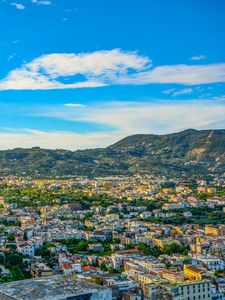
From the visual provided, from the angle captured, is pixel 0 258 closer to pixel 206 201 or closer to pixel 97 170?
pixel 206 201

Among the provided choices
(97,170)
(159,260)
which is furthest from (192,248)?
(97,170)

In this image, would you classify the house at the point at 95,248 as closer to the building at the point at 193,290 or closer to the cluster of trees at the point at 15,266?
the cluster of trees at the point at 15,266

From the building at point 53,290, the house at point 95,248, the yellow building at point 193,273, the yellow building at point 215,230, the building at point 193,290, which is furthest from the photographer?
the yellow building at point 215,230

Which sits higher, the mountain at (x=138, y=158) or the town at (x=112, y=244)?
the mountain at (x=138, y=158)

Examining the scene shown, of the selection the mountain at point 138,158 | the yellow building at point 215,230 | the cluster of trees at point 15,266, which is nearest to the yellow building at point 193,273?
the cluster of trees at point 15,266

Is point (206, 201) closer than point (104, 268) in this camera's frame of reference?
No

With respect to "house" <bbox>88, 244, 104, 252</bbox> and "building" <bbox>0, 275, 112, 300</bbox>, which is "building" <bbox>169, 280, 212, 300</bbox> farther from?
"house" <bbox>88, 244, 104, 252</bbox>
